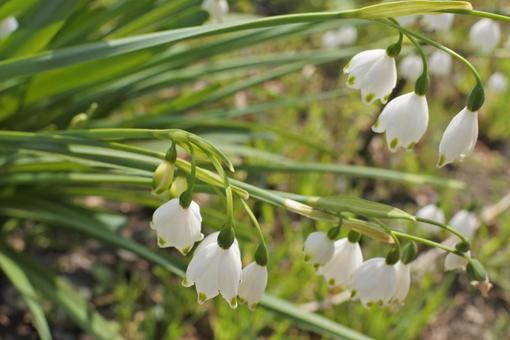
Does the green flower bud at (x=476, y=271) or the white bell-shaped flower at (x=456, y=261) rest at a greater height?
the green flower bud at (x=476, y=271)

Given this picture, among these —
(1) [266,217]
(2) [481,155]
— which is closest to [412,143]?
(1) [266,217]

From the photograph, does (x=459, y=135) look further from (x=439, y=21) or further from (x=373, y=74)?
(x=439, y=21)

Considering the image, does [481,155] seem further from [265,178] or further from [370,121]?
[265,178]

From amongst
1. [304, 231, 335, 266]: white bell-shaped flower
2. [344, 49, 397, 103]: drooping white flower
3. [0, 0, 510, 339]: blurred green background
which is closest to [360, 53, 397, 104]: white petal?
[344, 49, 397, 103]: drooping white flower

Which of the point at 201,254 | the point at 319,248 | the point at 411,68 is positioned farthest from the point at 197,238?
the point at 411,68

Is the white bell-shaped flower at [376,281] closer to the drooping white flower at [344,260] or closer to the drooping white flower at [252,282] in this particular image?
the drooping white flower at [344,260]

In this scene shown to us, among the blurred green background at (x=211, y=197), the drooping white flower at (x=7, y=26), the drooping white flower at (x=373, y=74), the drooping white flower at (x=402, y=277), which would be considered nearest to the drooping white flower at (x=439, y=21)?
the blurred green background at (x=211, y=197)
